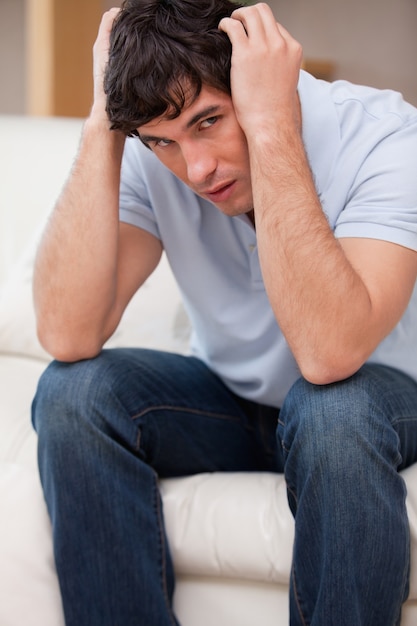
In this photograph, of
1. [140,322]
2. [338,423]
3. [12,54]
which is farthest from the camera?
[12,54]

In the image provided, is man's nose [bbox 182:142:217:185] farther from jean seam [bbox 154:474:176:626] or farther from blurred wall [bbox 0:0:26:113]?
blurred wall [bbox 0:0:26:113]

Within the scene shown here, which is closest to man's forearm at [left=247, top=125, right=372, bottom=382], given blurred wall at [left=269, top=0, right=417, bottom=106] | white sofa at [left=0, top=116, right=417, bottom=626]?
white sofa at [left=0, top=116, right=417, bottom=626]

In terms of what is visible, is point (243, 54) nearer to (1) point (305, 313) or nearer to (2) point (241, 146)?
(2) point (241, 146)

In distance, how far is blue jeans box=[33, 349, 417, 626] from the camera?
989mm

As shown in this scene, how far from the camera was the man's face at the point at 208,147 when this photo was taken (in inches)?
44.2

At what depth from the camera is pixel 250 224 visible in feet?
4.25

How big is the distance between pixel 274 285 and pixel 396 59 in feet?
6.20

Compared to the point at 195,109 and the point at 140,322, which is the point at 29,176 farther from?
the point at 195,109

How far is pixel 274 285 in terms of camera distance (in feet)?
3.55

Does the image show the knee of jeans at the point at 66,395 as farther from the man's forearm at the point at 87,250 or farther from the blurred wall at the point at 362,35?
the blurred wall at the point at 362,35

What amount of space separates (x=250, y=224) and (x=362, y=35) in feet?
5.61

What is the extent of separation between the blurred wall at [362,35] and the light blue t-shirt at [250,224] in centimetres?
156

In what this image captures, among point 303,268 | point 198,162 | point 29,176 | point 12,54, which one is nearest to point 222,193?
point 198,162

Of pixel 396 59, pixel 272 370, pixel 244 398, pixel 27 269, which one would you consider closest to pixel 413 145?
pixel 272 370
